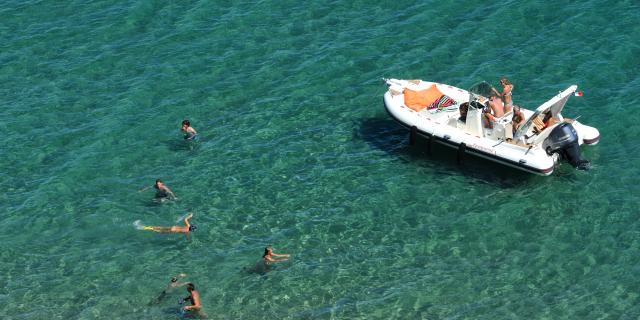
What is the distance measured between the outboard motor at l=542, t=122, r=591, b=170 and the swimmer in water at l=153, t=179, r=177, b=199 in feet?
40.0

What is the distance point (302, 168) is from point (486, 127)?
6.34m

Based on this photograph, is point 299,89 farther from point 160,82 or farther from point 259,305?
point 259,305

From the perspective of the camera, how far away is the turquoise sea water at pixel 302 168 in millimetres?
27156

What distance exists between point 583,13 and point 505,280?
1605 centimetres

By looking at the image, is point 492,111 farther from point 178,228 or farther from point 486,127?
point 178,228

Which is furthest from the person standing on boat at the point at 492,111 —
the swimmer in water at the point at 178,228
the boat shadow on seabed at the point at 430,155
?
the swimmer in water at the point at 178,228

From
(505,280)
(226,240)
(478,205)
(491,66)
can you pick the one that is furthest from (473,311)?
(491,66)

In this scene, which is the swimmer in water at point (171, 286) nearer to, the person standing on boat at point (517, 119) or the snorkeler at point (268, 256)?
the snorkeler at point (268, 256)

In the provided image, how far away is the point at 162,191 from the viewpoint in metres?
30.9

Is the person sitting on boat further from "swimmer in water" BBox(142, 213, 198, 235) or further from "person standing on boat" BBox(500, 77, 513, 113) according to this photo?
"swimmer in water" BBox(142, 213, 198, 235)

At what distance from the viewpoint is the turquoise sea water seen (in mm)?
27156

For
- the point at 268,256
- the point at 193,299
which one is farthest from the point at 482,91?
the point at 193,299

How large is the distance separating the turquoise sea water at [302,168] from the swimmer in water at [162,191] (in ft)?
1.12

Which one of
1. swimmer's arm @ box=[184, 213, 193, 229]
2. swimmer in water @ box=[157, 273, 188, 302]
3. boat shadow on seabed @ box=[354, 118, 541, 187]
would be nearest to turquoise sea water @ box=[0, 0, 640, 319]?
boat shadow on seabed @ box=[354, 118, 541, 187]
